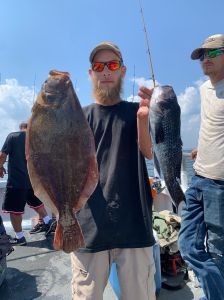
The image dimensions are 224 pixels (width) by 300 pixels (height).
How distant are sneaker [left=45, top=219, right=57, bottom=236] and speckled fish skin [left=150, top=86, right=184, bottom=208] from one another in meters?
4.59

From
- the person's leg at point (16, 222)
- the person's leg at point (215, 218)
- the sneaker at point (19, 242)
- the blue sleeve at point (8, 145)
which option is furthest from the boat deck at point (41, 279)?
the blue sleeve at point (8, 145)

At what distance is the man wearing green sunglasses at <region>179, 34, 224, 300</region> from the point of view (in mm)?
Result: 3318

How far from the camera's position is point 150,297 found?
102 inches

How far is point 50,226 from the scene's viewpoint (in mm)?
6543

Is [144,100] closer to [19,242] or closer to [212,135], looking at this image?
[212,135]

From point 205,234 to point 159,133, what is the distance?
185cm

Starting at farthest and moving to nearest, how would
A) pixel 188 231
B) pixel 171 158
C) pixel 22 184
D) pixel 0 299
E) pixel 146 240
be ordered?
pixel 22 184 < pixel 0 299 < pixel 188 231 < pixel 146 240 < pixel 171 158

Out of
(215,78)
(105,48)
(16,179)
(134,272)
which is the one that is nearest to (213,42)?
(215,78)

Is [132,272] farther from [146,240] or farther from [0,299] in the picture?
[0,299]

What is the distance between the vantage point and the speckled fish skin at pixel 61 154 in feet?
6.72

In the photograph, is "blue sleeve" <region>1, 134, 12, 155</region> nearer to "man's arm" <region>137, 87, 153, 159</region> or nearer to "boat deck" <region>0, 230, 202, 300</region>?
"boat deck" <region>0, 230, 202, 300</region>

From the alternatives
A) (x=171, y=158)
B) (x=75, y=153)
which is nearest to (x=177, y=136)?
(x=171, y=158)

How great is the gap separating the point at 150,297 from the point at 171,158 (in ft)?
3.98

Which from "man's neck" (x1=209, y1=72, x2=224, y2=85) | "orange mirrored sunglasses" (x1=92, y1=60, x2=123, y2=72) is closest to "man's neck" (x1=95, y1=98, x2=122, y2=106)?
"orange mirrored sunglasses" (x1=92, y1=60, x2=123, y2=72)
